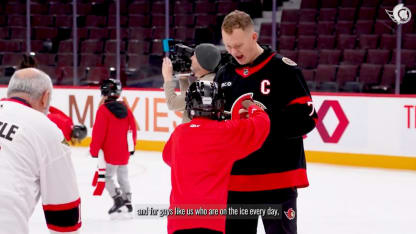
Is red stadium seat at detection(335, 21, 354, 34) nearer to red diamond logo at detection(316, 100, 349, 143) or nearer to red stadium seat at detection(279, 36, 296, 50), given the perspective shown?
red stadium seat at detection(279, 36, 296, 50)

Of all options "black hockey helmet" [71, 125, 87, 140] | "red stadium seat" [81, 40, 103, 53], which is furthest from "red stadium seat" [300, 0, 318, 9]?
"black hockey helmet" [71, 125, 87, 140]

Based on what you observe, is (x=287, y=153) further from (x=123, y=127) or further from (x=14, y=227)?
(x=123, y=127)

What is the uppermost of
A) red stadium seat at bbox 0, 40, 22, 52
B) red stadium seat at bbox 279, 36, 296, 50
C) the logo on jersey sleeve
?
the logo on jersey sleeve

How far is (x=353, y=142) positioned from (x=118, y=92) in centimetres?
369

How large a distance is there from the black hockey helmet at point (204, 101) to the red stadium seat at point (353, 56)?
778 cm

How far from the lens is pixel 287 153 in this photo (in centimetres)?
285

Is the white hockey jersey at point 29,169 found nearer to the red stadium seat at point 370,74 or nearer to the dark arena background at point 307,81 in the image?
the dark arena background at point 307,81

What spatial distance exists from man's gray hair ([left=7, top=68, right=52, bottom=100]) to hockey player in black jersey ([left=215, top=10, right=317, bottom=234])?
94 cm

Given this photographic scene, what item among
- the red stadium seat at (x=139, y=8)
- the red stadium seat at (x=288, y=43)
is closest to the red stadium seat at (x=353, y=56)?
the red stadium seat at (x=288, y=43)

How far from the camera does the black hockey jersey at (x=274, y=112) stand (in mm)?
2777

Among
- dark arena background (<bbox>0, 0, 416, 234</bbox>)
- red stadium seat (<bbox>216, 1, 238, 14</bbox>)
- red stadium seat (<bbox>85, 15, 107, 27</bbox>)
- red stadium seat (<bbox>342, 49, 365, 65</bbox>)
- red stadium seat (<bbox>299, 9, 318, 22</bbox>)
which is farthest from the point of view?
red stadium seat (<bbox>85, 15, 107, 27</bbox>)

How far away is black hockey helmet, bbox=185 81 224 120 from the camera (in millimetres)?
2566

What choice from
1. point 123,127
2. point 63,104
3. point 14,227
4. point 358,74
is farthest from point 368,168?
point 14,227

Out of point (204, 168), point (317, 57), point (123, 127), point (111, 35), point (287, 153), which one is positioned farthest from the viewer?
point (111, 35)
